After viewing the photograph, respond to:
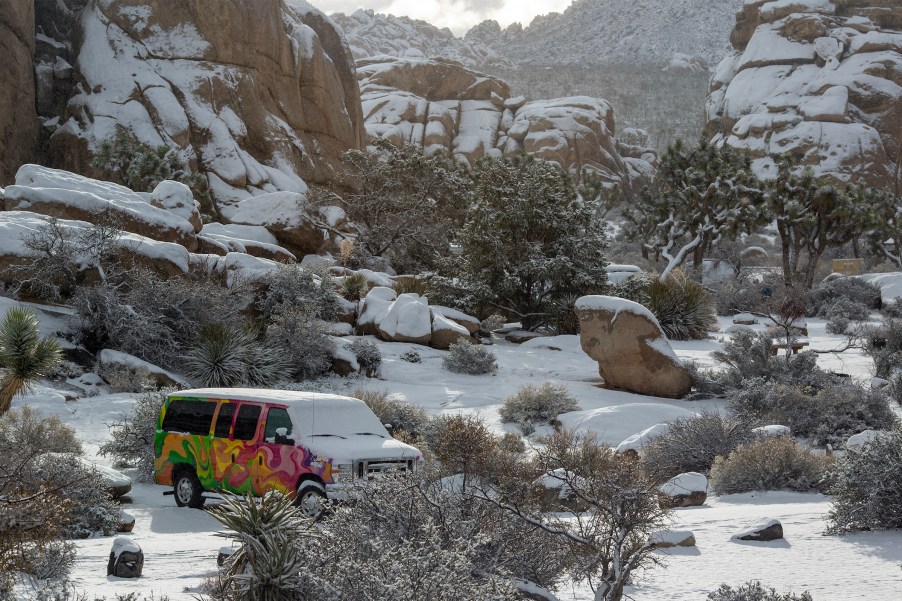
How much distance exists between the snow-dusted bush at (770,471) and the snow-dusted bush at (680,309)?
14.7 m

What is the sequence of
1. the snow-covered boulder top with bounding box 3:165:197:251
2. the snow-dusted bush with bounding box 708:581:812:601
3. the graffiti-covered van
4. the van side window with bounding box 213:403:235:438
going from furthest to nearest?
the snow-covered boulder top with bounding box 3:165:197:251 → the van side window with bounding box 213:403:235:438 → the graffiti-covered van → the snow-dusted bush with bounding box 708:581:812:601

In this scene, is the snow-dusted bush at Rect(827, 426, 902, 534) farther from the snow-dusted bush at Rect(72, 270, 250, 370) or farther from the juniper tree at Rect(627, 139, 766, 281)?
the juniper tree at Rect(627, 139, 766, 281)

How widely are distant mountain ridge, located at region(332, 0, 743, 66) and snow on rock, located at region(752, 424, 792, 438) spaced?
125 metres

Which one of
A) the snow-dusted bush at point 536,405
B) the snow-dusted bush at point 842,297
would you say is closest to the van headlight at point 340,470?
the snow-dusted bush at point 536,405

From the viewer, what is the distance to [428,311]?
81.6ft

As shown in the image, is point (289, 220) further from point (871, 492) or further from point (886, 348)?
point (871, 492)

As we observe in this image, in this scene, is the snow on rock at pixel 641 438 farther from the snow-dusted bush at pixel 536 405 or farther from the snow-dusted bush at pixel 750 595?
the snow-dusted bush at pixel 750 595

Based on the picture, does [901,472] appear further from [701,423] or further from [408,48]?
[408,48]

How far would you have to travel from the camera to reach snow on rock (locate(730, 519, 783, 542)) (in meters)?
8.38

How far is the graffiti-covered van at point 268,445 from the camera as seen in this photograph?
34.0 feet

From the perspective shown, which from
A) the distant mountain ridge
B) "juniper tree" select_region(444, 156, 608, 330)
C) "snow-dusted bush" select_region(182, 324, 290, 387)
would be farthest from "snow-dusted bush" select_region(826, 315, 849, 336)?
the distant mountain ridge

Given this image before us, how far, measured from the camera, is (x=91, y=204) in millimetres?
23828

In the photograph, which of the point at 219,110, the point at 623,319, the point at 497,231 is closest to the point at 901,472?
the point at 623,319

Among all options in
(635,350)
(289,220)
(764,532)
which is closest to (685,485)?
(764,532)
